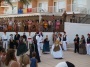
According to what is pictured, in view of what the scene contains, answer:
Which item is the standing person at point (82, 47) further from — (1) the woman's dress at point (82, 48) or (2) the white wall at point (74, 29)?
(2) the white wall at point (74, 29)

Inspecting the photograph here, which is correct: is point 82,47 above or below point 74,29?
below

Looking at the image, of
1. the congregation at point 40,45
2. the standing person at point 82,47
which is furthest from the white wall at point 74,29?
the standing person at point 82,47

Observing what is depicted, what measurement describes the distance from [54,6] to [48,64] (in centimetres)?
3004

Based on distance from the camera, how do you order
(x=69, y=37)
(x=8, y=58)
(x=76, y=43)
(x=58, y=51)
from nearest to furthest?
(x=8, y=58), (x=58, y=51), (x=76, y=43), (x=69, y=37)

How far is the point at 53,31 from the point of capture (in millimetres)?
33062

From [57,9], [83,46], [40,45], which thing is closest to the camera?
[83,46]

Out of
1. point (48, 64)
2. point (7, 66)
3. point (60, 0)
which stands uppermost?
point (60, 0)

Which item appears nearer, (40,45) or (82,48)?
(82,48)

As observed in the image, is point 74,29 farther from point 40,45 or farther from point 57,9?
point 57,9

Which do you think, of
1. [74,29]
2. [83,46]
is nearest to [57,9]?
[74,29]

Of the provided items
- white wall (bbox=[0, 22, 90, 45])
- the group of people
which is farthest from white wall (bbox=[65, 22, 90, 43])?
the group of people

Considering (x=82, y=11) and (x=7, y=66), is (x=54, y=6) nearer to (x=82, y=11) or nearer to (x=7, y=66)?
(x=82, y=11)

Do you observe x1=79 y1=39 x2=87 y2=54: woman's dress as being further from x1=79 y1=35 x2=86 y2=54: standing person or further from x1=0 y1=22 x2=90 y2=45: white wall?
x1=0 y1=22 x2=90 y2=45: white wall

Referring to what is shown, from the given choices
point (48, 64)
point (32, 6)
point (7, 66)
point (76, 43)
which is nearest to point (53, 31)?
point (76, 43)
